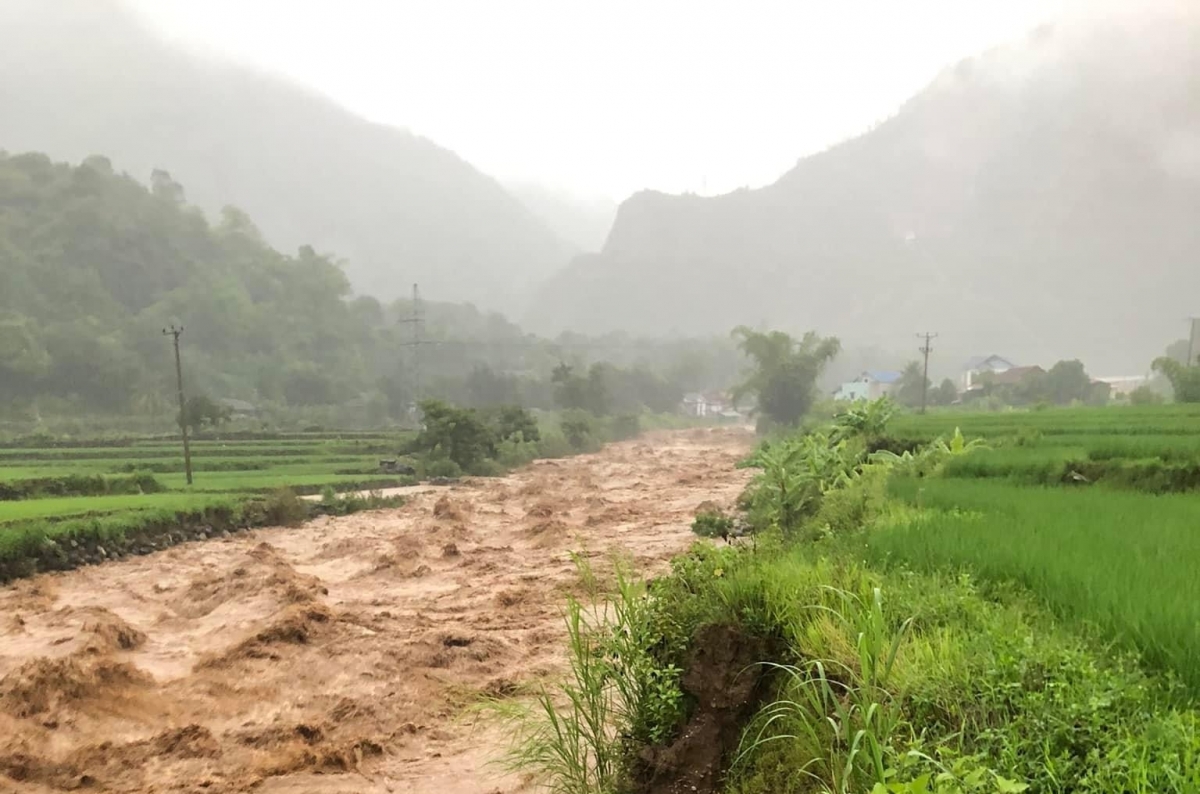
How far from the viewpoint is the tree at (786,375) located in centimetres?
3784

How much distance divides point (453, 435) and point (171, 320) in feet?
88.3

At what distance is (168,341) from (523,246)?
9785cm

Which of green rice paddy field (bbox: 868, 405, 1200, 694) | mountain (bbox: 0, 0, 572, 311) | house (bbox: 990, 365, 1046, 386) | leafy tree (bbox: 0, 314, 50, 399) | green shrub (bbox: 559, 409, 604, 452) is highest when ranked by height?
mountain (bbox: 0, 0, 572, 311)

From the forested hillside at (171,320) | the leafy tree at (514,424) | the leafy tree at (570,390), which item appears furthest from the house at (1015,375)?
the leafy tree at (514,424)

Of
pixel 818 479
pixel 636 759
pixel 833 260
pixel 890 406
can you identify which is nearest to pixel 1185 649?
pixel 636 759

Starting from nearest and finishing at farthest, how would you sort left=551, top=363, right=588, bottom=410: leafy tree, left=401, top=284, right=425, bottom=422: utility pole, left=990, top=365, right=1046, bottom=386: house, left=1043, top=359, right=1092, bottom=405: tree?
left=1043, top=359, right=1092, bottom=405: tree → left=990, top=365, right=1046, bottom=386: house → left=551, top=363, right=588, bottom=410: leafy tree → left=401, top=284, right=425, bottom=422: utility pole

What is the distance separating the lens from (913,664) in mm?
2955

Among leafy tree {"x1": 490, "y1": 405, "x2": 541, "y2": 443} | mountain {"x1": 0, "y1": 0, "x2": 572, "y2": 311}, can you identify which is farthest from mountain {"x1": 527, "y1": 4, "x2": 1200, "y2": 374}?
leafy tree {"x1": 490, "y1": 405, "x2": 541, "y2": 443}

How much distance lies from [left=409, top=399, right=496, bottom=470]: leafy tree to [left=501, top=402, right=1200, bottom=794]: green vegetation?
63.5 ft

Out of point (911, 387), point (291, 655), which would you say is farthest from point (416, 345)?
point (291, 655)

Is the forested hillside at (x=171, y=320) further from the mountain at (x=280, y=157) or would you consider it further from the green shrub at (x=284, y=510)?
the mountain at (x=280, y=157)

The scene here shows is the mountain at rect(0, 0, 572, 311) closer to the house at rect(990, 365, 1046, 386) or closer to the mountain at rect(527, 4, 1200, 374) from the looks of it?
the mountain at rect(527, 4, 1200, 374)

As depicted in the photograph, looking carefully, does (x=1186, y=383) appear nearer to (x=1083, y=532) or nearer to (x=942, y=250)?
(x=1083, y=532)

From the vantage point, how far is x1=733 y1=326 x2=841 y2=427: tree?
3784cm
